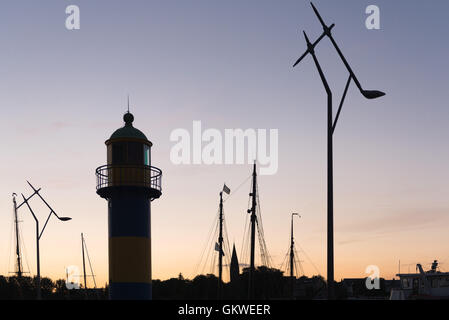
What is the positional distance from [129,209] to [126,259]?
10.4 feet

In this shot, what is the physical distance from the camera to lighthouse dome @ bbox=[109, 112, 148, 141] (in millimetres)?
41859

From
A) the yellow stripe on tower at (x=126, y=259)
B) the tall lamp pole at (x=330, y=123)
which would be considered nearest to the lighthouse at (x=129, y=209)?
the yellow stripe on tower at (x=126, y=259)

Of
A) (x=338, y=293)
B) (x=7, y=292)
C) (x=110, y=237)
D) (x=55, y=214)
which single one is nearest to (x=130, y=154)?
(x=110, y=237)

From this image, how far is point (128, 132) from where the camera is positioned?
4206 cm

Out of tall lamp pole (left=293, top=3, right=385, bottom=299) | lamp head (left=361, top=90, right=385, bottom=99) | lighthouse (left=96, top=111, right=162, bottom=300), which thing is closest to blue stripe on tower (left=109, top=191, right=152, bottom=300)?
lighthouse (left=96, top=111, right=162, bottom=300)

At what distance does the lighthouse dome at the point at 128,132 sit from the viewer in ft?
137

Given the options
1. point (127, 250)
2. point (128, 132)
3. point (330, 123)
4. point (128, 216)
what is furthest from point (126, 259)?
point (330, 123)

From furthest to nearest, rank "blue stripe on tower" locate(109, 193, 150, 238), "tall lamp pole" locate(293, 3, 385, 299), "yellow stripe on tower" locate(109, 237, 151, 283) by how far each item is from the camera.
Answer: "blue stripe on tower" locate(109, 193, 150, 238) → "yellow stripe on tower" locate(109, 237, 151, 283) → "tall lamp pole" locate(293, 3, 385, 299)

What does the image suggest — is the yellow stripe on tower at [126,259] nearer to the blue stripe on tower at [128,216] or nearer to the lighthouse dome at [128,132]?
the blue stripe on tower at [128,216]

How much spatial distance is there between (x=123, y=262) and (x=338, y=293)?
9250 centimetres

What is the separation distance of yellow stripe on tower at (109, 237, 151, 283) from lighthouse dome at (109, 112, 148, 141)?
22.4 feet

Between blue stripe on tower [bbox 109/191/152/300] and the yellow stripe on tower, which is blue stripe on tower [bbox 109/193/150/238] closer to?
blue stripe on tower [bbox 109/191/152/300]
